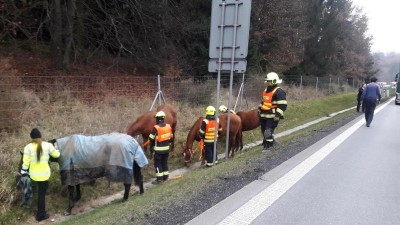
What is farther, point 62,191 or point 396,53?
point 396,53

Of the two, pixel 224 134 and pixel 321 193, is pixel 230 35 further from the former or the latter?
pixel 321 193

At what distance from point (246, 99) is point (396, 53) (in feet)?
586

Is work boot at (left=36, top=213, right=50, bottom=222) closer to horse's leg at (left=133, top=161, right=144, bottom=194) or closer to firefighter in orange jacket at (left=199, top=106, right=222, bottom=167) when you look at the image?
horse's leg at (left=133, top=161, right=144, bottom=194)

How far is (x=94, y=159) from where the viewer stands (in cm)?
684

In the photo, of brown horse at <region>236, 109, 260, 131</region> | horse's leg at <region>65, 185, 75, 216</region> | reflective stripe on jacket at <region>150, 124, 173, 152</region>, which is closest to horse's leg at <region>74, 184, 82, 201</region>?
horse's leg at <region>65, 185, 75, 216</region>

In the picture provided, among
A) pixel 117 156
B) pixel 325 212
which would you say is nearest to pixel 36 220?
pixel 117 156

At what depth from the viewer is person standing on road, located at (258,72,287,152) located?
887 centimetres

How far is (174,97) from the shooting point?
44.8ft

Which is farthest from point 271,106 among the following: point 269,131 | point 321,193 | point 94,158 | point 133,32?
point 133,32

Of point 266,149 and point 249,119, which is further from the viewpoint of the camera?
point 249,119

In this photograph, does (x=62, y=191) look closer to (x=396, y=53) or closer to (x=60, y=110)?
(x=60, y=110)

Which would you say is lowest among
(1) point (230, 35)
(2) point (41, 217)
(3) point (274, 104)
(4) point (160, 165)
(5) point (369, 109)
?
(2) point (41, 217)

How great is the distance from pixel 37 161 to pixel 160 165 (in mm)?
2826

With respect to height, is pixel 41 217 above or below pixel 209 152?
below
